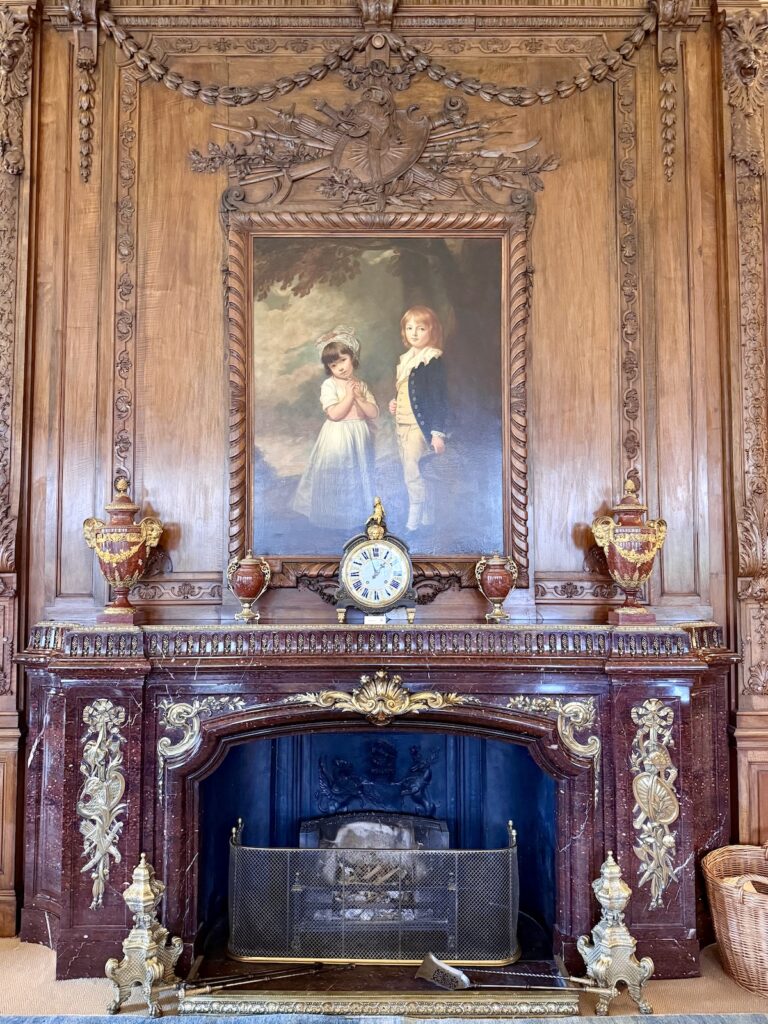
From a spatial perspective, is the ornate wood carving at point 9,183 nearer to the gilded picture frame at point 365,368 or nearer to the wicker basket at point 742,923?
the gilded picture frame at point 365,368

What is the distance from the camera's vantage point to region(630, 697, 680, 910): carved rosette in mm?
3148

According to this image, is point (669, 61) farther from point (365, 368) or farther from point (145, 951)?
point (145, 951)

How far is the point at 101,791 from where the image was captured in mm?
3162

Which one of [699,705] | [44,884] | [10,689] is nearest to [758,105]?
[699,705]

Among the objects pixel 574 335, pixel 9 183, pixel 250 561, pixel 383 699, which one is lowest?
pixel 383 699

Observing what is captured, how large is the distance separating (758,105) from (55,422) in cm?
371

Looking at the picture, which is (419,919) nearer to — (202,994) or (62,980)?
(202,994)

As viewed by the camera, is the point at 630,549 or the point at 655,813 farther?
the point at 630,549

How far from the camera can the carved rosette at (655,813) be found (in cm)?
315

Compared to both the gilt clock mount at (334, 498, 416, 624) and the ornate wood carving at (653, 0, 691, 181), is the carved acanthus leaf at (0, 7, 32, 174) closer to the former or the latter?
the gilt clock mount at (334, 498, 416, 624)

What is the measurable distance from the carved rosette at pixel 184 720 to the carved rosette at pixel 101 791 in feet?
0.51

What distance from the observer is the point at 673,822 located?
3.16 m

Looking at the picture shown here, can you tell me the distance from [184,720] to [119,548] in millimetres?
779

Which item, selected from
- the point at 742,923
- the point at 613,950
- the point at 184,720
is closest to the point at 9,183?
the point at 184,720
